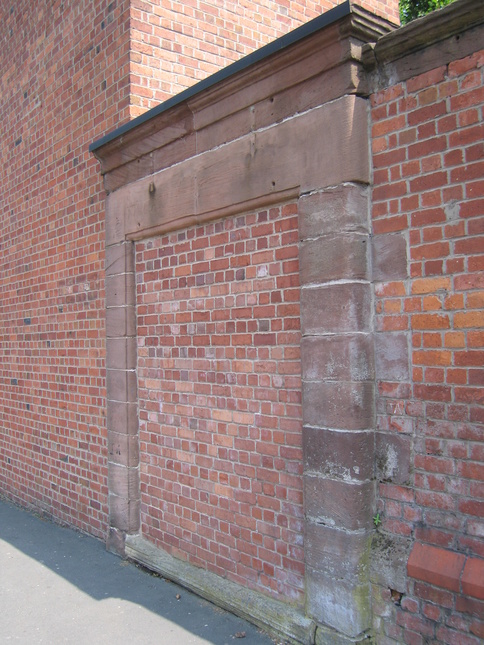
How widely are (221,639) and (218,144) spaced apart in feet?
10.3

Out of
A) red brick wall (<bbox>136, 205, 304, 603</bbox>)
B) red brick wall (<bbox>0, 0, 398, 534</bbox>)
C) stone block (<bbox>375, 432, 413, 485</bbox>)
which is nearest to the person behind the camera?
stone block (<bbox>375, 432, 413, 485</bbox>)

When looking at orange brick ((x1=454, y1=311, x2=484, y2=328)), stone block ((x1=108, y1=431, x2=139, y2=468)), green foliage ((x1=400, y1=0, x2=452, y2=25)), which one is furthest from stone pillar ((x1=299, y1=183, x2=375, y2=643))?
green foliage ((x1=400, y1=0, x2=452, y2=25))

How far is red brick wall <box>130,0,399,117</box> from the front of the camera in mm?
4949

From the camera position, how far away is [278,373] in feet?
11.5

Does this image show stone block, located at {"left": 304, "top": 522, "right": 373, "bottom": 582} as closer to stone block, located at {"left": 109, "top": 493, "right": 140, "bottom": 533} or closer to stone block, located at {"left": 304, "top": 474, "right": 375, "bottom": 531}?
stone block, located at {"left": 304, "top": 474, "right": 375, "bottom": 531}

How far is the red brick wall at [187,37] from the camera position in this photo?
4.95 metres

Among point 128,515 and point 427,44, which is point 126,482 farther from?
point 427,44

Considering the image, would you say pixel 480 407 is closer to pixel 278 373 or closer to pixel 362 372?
pixel 362 372

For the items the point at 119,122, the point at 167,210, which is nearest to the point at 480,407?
the point at 167,210

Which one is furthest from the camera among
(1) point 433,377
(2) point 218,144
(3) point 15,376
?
(3) point 15,376

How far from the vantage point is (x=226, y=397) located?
3908mm

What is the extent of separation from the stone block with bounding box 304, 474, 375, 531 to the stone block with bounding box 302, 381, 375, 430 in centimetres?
31

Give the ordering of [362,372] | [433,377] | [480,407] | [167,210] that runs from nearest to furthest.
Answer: [480,407]
[433,377]
[362,372]
[167,210]

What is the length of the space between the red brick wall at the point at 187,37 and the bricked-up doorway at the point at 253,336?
2.40 feet
